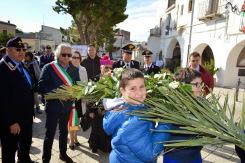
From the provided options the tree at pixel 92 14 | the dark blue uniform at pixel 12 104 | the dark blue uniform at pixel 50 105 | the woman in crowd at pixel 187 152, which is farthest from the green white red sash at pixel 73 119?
the tree at pixel 92 14

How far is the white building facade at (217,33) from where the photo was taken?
1511cm

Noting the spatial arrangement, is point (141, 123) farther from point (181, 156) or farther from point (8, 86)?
point (8, 86)

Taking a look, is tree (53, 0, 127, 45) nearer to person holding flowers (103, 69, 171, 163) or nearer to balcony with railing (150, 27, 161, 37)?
balcony with railing (150, 27, 161, 37)

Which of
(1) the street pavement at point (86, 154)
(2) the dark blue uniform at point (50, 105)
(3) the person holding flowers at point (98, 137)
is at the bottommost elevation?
(1) the street pavement at point (86, 154)

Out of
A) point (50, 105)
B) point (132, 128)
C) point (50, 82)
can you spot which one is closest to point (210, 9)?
point (50, 82)

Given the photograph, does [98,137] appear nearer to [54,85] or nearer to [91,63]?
[54,85]

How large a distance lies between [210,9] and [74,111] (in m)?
15.8

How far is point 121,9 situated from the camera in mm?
25016

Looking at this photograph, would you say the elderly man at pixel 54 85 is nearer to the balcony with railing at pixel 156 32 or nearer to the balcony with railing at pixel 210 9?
the balcony with railing at pixel 210 9

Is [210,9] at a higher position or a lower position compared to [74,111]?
higher

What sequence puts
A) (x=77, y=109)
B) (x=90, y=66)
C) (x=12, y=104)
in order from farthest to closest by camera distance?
(x=90, y=66) < (x=77, y=109) < (x=12, y=104)

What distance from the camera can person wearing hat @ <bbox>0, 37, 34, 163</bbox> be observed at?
3.13 metres

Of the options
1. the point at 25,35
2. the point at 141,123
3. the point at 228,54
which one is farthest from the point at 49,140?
the point at 25,35

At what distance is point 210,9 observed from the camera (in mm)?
17594
